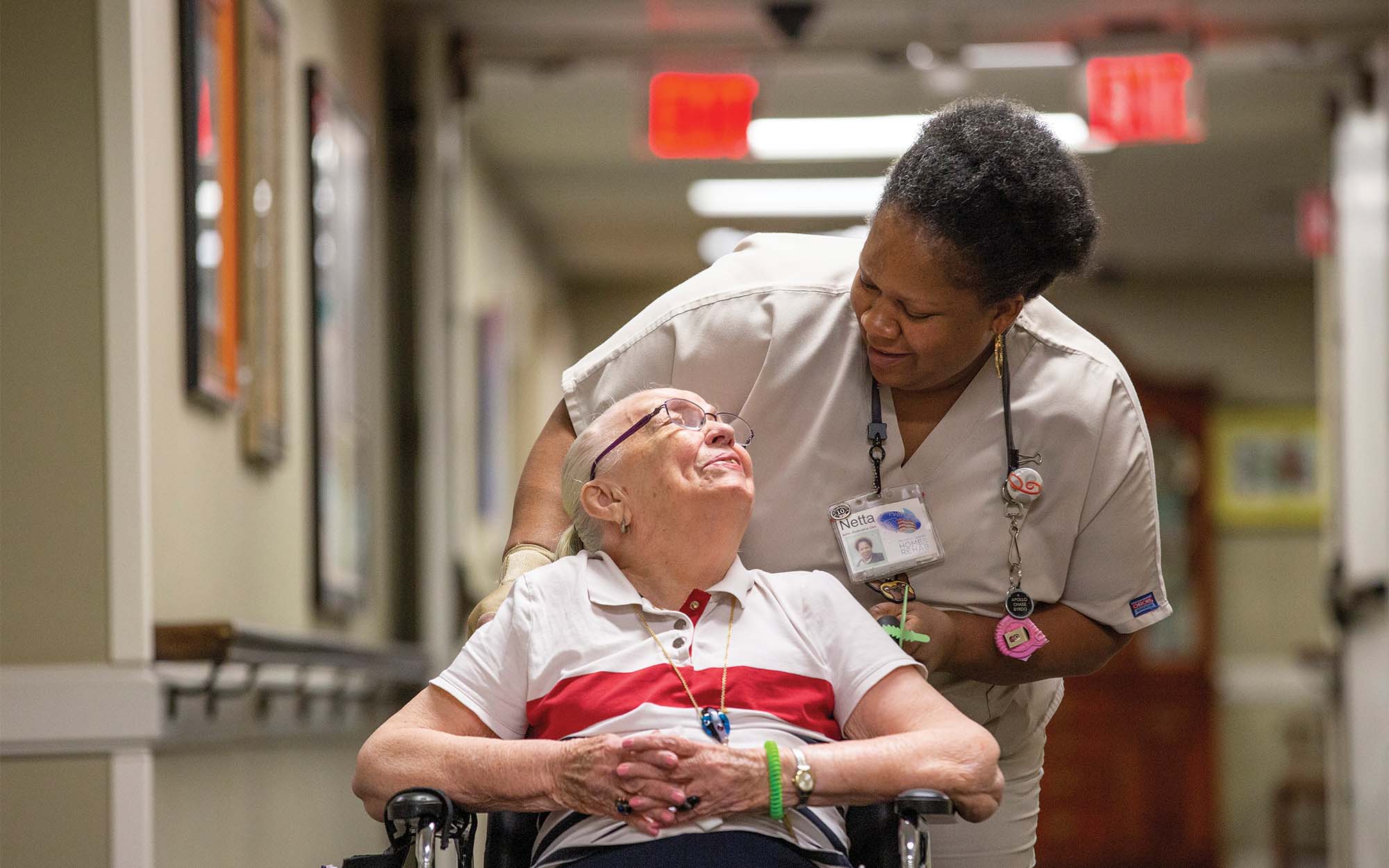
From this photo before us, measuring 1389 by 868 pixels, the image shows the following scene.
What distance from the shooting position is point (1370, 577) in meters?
5.20

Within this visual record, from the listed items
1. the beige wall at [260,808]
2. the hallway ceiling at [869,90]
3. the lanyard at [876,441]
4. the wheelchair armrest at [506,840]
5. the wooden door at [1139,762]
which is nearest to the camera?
the wheelchair armrest at [506,840]

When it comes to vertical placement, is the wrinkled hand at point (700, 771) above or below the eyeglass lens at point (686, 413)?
below

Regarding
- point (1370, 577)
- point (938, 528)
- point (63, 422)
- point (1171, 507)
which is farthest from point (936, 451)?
point (1171, 507)

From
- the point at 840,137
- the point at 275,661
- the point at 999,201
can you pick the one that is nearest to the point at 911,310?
the point at 999,201

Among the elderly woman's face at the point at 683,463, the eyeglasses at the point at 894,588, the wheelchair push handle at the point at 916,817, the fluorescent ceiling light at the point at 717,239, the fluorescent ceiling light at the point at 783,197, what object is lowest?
the wheelchair push handle at the point at 916,817

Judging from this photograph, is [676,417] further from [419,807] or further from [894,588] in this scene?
[419,807]

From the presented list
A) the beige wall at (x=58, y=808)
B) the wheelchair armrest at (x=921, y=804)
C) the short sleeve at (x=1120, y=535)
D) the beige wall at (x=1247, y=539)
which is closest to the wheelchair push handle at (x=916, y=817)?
the wheelchair armrest at (x=921, y=804)

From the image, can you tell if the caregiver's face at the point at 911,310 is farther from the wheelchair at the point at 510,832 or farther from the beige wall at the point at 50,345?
the beige wall at the point at 50,345

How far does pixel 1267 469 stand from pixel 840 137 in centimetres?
375

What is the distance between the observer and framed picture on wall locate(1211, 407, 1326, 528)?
898 cm

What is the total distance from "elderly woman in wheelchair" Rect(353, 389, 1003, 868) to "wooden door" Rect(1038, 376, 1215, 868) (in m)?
6.32

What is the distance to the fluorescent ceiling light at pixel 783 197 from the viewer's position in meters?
7.23

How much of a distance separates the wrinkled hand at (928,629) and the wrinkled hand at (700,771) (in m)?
0.40

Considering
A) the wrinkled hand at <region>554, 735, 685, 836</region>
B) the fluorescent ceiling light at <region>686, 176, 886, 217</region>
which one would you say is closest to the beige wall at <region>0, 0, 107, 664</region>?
the wrinkled hand at <region>554, 735, 685, 836</region>
